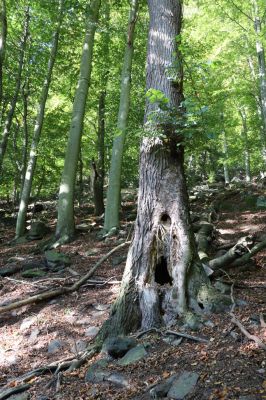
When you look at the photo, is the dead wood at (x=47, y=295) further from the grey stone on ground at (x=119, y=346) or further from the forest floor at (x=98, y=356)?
the grey stone on ground at (x=119, y=346)

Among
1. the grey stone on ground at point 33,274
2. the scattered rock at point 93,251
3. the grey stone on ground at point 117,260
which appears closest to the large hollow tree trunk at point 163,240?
the grey stone on ground at point 117,260

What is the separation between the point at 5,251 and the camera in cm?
1230

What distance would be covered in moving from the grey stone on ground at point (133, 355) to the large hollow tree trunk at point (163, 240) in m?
0.45

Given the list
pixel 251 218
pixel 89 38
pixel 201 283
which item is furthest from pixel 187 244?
pixel 89 38

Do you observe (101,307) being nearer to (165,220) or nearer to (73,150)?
(165,220)

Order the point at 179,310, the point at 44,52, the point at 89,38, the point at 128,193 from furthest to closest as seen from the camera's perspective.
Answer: the point at 128,193 < the point at 44,52 < the point at 89,38 < the point at 179,310

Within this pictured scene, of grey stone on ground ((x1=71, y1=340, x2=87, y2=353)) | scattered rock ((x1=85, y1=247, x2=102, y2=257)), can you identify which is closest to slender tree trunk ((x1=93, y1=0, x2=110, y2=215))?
scattered rock ((x1=85, y1=247, x2=102, y2=257))

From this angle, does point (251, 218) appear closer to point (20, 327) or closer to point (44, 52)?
point (20, 327)

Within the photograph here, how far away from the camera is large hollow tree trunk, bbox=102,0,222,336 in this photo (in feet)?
15.6

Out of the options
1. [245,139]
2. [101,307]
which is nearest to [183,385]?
[101,307]

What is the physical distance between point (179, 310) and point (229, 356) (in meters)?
1.01

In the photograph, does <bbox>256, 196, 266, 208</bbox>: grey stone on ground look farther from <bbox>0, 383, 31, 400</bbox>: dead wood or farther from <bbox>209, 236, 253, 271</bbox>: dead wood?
<bbox>0, 383, 31, 400</bbox>: dead wood

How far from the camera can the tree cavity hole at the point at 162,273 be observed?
5.02 meters

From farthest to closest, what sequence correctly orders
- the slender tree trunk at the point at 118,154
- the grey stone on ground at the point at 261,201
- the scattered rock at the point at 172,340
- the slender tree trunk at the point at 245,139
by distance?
the slender tree trunk at the point at 245,139
the grey stone on ground at the point at 261,201
the slender tree trunk at the point at 118,154
the scattered rock at the point at 172,340
